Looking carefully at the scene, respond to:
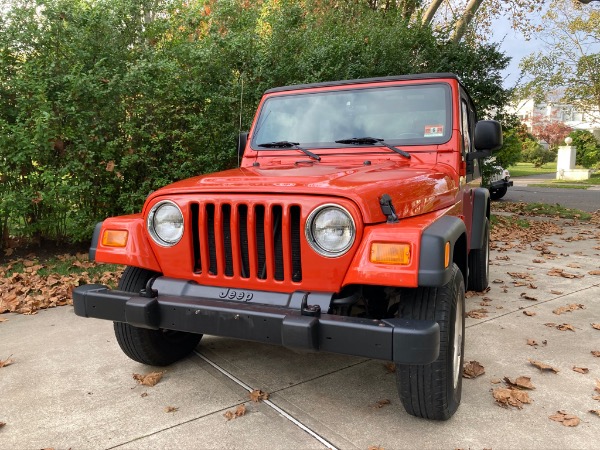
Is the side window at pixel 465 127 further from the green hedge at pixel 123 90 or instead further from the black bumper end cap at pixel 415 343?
the green hedge at pixel 123 90

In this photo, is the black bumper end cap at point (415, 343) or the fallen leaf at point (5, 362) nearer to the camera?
the black bumper end cap at point (415, 343)

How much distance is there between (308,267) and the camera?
7.83 ft

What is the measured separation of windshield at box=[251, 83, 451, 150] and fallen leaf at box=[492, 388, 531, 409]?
1669mm

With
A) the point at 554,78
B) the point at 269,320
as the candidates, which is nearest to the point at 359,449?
the point at 269,320

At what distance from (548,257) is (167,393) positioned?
231 inches

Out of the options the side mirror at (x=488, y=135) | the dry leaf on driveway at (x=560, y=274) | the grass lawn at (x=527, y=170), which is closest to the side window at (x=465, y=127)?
the side mirror at (x=488, y=135)

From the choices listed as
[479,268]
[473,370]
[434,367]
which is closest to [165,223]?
[434,367]

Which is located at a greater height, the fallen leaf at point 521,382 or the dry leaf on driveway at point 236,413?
the dry leaf on driveway at point 236,413

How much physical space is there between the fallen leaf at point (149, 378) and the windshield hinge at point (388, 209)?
1829 millimetres

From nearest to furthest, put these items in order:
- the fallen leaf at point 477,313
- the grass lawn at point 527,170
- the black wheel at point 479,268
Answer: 1. the fallen leaf at point 477,313
2. the black wheel at point 479,268
3. the grass lawn at point 527,170

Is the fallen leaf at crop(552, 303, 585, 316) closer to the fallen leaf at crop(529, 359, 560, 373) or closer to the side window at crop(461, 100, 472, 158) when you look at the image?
the fallen leaf at crop(529, 359, 560, 373)

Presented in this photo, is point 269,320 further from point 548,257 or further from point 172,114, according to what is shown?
point 548,257

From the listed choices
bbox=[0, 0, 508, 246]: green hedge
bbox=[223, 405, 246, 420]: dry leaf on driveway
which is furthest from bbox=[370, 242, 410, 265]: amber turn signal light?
bbox=[0, 0, 508, 246]: green hedge

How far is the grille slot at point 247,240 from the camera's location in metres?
2.42
